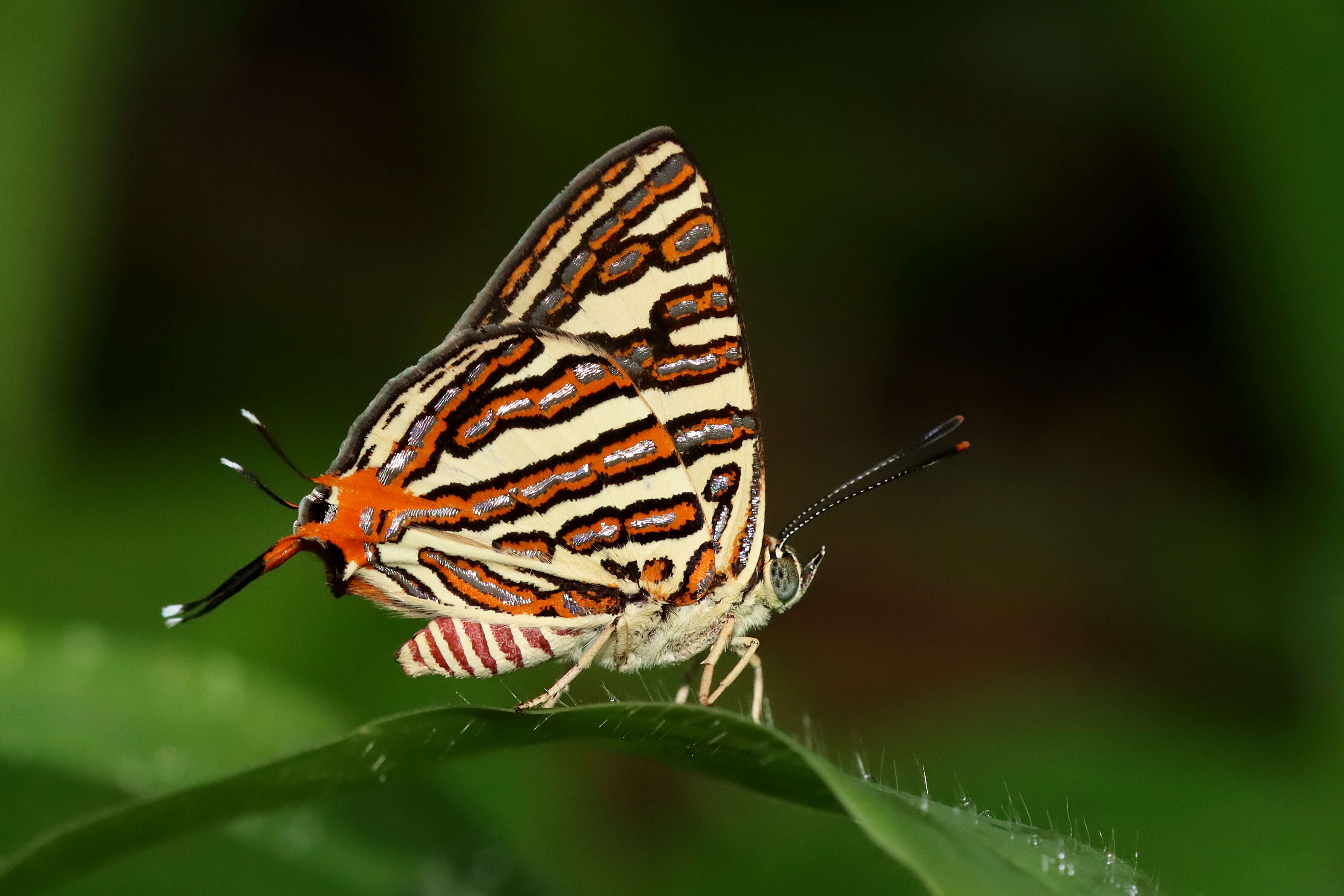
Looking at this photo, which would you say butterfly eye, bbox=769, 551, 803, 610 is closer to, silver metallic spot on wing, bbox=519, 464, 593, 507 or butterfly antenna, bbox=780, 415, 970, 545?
butterfly antenna, bbox=780, 415, 970, 545

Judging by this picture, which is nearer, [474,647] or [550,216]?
[474,647]

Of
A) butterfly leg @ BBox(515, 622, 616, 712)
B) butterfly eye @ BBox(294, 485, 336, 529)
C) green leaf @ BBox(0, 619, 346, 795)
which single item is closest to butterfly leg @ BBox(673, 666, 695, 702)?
butterfly leg @ BBox(515, 622, 616, 712)

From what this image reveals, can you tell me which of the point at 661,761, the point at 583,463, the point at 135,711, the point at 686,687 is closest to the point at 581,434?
the point at 583,463

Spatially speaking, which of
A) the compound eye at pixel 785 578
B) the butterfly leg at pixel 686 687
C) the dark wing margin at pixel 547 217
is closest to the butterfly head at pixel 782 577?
the compound eye at pixel 785 578

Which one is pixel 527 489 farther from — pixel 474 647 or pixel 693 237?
pixel 693 237

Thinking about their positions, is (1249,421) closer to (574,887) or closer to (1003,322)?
(1003,322)

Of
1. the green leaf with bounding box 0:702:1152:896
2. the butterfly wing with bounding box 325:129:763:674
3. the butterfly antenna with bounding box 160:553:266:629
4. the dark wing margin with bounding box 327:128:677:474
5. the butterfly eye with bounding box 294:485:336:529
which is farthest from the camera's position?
the dark wing margin with bounding box 327:128:677:474

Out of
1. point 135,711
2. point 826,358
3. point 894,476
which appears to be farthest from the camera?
point 826,358

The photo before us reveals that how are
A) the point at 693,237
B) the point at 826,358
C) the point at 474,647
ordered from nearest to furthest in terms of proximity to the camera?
the point at 474,647
the point at 693,237
the point at 826,358
